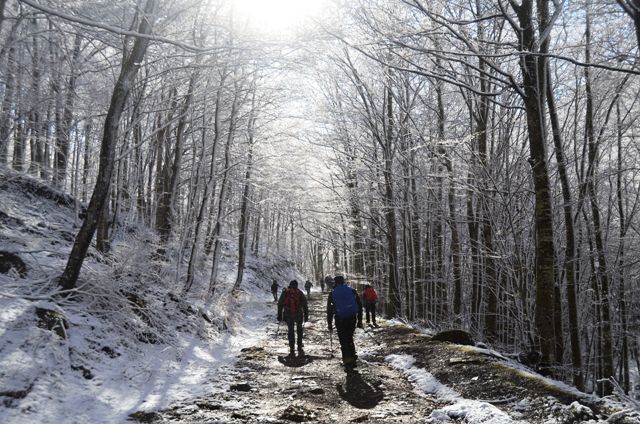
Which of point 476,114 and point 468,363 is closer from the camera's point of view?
point 468,363

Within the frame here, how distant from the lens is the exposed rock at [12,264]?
6.87m

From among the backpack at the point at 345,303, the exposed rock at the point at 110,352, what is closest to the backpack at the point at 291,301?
the backpack at the point at 345,303

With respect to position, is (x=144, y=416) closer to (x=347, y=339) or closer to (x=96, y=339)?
(x=96, y=339)

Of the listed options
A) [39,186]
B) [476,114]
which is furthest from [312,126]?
[39,186]

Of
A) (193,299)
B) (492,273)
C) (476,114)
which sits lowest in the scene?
(193,299)

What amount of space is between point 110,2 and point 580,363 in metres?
11.6

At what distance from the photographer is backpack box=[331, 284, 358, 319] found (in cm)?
802

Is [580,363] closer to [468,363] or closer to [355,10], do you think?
[468,363]

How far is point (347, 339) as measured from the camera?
7.85 meters

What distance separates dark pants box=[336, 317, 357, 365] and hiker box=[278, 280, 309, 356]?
1674 mm

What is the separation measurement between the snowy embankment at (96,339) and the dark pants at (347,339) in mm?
2386

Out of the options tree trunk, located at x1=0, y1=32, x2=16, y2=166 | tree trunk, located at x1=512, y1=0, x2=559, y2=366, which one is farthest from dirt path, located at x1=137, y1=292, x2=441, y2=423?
tree trunk, located at x1=0, y1=32, x2=16, y2=166

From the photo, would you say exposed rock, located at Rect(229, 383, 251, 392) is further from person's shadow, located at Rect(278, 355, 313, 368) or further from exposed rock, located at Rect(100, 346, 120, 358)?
exposed rock, located at Rect(100, 346, 120, 358)

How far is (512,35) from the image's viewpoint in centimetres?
972
